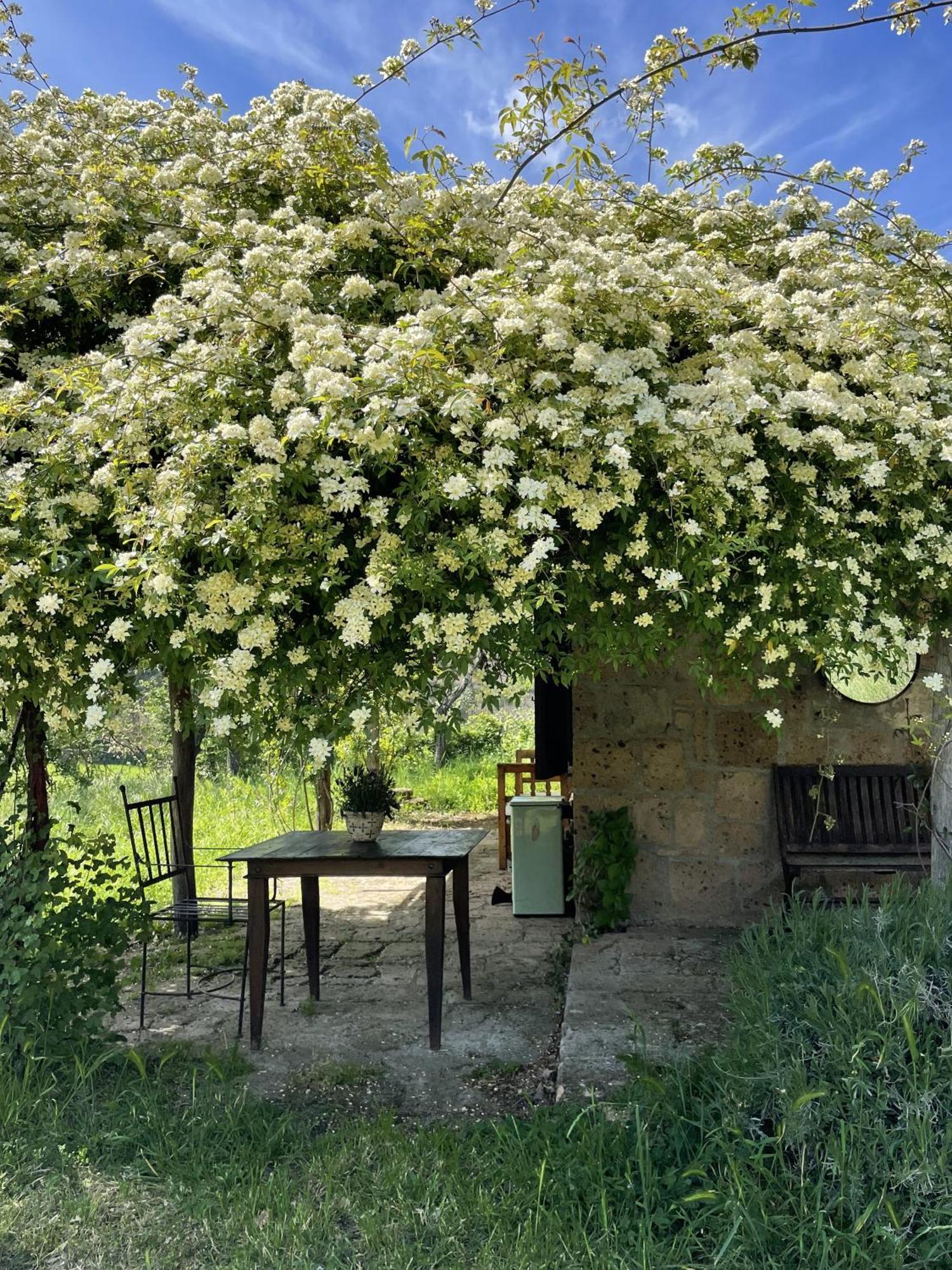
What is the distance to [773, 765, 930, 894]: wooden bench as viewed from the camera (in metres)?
5.27

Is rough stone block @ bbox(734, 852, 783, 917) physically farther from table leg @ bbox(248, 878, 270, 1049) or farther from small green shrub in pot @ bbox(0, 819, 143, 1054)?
small green shrub in pot @ bbox(0, 819, 143, 1054)

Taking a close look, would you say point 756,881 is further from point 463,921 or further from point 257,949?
point 257,949

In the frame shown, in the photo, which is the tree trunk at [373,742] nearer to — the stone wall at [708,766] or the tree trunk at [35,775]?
the tree trunk at [35,775]

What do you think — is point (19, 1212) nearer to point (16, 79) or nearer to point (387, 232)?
point (387, 232)

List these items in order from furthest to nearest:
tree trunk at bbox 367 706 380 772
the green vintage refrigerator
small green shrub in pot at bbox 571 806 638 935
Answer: the green vintage refrigerator → small green shrub in pot at bbox 571 806 638 935 → tree trunk at bbox 367 706 380 772

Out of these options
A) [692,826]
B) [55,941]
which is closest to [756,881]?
[692,826]

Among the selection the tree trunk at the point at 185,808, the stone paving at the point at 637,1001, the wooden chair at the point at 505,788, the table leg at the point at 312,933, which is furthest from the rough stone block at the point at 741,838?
the tree trunk at the point at 185,808

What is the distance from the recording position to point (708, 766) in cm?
557

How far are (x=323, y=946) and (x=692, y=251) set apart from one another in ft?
14.3

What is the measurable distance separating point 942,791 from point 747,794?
6.31ft

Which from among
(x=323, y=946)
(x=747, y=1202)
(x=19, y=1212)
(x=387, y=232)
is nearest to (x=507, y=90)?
(x=387, y=232)

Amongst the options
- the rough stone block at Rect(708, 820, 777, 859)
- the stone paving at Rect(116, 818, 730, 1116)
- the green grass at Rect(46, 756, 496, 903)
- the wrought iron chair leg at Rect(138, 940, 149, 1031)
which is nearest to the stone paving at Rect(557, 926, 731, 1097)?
the stone paving at Rect(116, 818, 730, 1116)

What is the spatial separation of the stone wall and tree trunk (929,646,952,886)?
1780 mm

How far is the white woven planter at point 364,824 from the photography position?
467 cm
